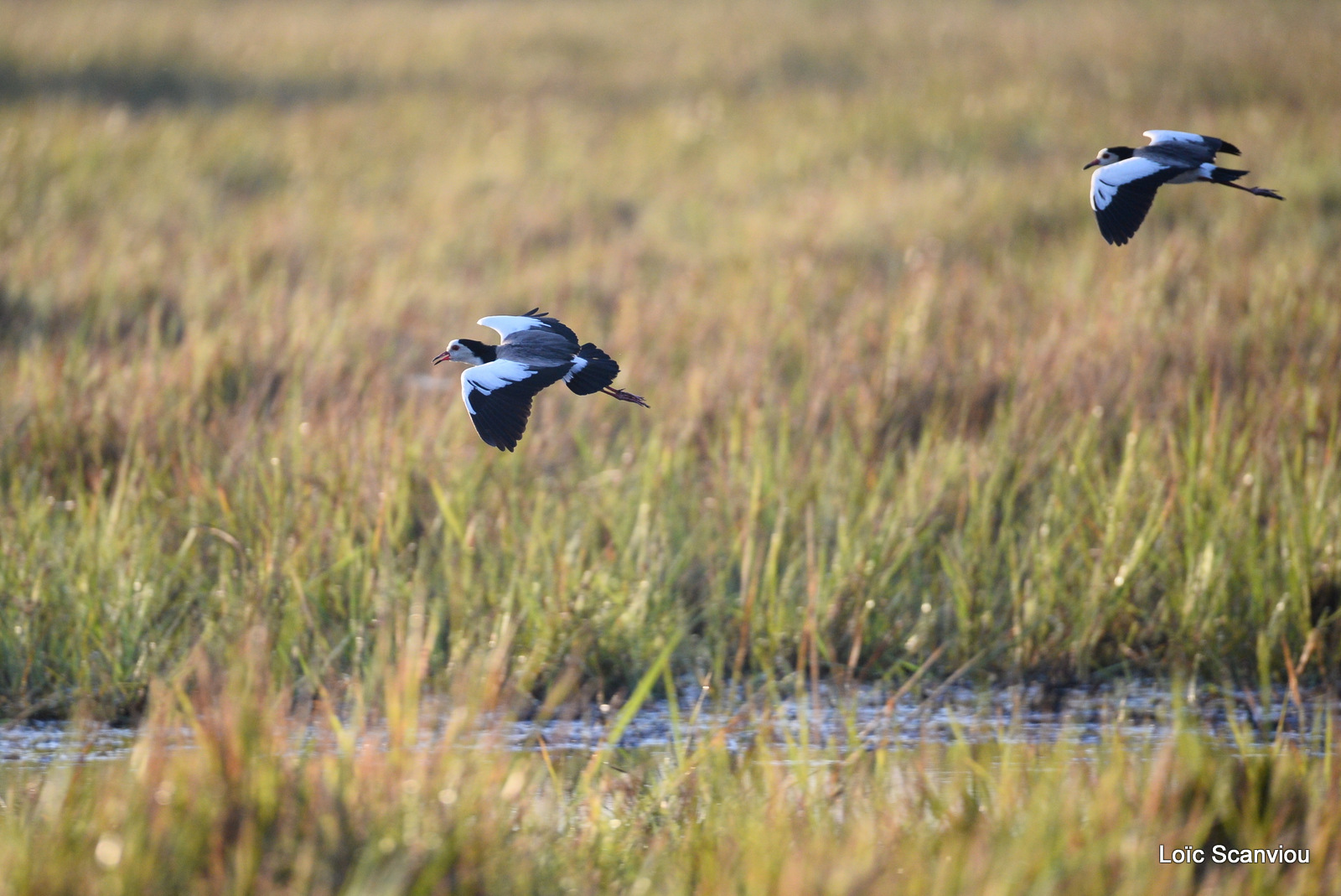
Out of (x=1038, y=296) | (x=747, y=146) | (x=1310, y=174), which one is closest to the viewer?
(x=1038, y=296)

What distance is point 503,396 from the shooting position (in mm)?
1936

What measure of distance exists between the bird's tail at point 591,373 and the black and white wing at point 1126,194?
702 millimetres

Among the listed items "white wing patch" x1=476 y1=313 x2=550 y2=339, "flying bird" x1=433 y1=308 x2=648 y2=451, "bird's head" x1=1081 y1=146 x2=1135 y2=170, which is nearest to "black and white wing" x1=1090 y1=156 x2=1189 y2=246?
"bird's head" x1=1081 y1=146 x2=1135 y2=170

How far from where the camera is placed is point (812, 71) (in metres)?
12.8

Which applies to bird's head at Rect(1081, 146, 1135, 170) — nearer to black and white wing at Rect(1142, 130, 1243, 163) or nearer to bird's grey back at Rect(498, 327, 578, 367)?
black and white wing at Rect(1142, 130, 1243, 163)

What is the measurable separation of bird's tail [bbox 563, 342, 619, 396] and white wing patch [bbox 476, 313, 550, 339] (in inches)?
6.0

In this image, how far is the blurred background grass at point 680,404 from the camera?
305 cm

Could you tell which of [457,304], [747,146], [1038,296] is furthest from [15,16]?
[1038,296]

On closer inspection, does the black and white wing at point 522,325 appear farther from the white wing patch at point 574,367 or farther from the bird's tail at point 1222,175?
the bird's tail at point 1222,175

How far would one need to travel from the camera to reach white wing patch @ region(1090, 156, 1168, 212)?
202cm

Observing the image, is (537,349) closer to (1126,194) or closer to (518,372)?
(518,372)

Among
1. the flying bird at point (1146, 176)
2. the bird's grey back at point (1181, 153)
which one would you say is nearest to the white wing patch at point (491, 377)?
the flying bird at point (1146, 176)

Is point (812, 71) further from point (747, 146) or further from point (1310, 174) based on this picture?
point (1310, 174)

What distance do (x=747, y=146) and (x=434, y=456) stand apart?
5.98 m
